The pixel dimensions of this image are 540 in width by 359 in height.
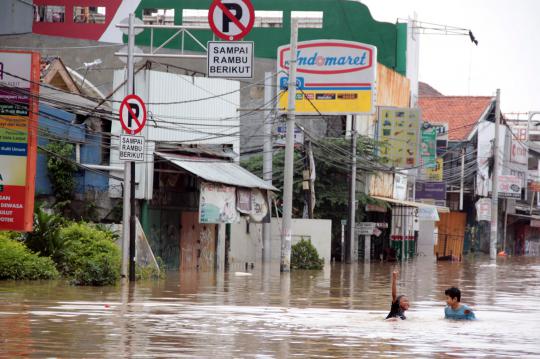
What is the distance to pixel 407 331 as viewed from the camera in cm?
1656

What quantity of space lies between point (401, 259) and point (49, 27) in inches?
855

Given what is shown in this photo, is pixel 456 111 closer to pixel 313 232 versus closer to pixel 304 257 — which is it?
pixel 313 232

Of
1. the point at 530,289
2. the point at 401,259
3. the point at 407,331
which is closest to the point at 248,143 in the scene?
the point at 401,259

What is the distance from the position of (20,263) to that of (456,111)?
2300 inches

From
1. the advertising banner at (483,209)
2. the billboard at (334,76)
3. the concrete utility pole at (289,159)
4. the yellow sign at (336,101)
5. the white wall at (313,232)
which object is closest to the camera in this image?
the concrete utility pole at (289,159)

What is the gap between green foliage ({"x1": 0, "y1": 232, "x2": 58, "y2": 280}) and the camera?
25328mm

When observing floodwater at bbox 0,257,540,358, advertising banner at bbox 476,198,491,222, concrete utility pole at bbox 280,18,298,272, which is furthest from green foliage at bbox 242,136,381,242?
advertising banner at bbox 476,198,491,222

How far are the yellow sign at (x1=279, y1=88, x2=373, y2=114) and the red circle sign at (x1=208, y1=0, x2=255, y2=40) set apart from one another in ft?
84.9

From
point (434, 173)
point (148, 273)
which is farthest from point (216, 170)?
point (434, 173)

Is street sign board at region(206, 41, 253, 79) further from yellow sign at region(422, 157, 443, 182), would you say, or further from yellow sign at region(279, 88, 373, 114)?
yellow sign at region(422, 157, 443, 182)

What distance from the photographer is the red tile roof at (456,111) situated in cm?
7719

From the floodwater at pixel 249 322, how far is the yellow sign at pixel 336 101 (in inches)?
858

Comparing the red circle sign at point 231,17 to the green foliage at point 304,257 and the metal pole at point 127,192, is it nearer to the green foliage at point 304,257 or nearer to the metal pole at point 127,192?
the metal pole at point 127,192

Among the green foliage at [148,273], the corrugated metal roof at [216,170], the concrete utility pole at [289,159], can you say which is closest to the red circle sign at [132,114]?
the green foliage at [148,273]
